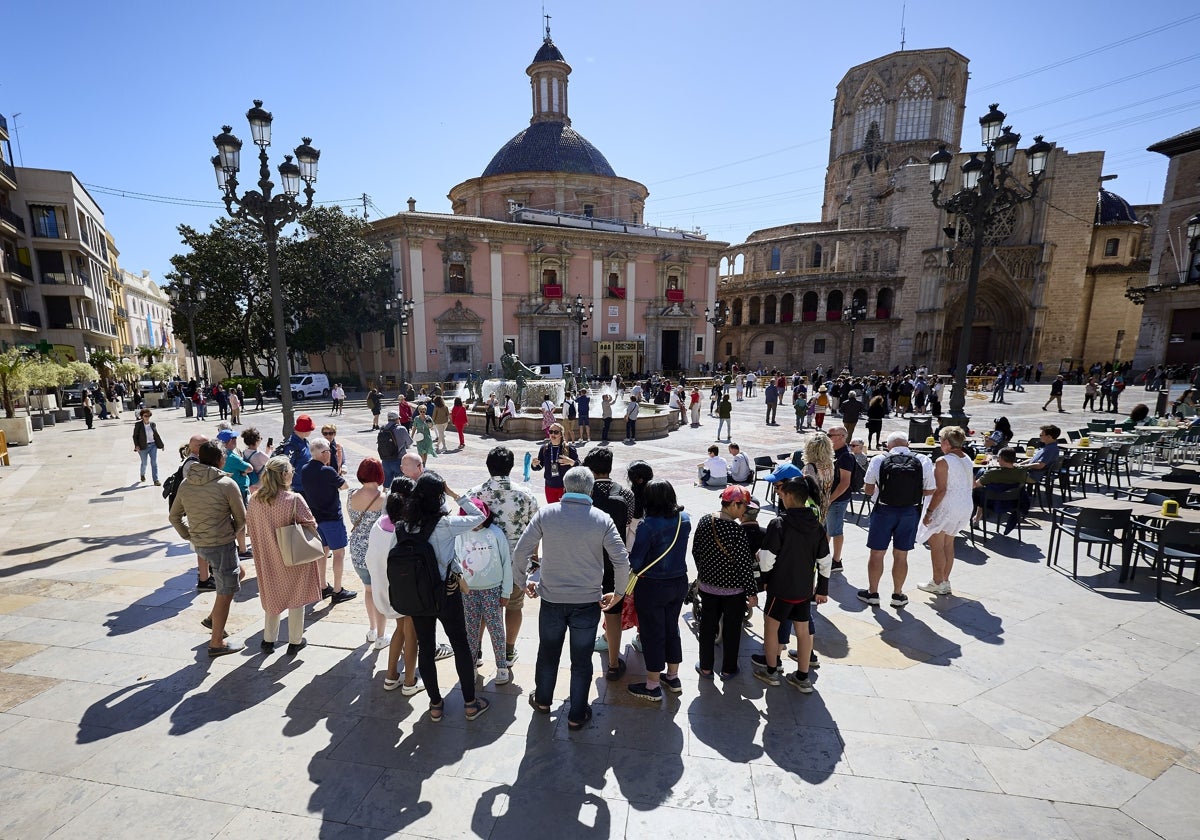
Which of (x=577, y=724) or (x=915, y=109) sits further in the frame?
(x=915, y=109)

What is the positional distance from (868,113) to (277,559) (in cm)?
5444

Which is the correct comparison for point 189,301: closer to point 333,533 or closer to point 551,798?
point 333,533

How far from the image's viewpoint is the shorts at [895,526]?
189 inches

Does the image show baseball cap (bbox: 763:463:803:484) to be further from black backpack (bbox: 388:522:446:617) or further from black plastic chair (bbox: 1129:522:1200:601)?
black plastic chair (bbox: 1129:522:1200:601)

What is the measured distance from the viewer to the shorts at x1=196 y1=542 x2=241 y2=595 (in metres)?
4.16

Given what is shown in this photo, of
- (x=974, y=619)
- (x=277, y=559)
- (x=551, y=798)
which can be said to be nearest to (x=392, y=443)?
(x=277, y=559)

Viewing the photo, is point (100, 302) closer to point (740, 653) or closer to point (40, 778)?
point (40, 778)

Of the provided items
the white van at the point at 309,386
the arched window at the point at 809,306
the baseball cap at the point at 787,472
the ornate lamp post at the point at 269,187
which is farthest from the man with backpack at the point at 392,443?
the arched window at the point at 809,306

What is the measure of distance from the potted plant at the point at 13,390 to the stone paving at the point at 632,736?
13.7 m

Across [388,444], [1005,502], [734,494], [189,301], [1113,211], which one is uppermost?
[1113,211]

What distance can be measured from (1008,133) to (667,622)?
421 inches

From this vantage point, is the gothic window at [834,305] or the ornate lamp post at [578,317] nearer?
the ornate lamp post at [578,317]

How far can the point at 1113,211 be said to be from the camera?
38531 millimetres

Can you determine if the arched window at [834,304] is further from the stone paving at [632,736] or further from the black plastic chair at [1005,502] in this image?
the stone paving at [632,736]
